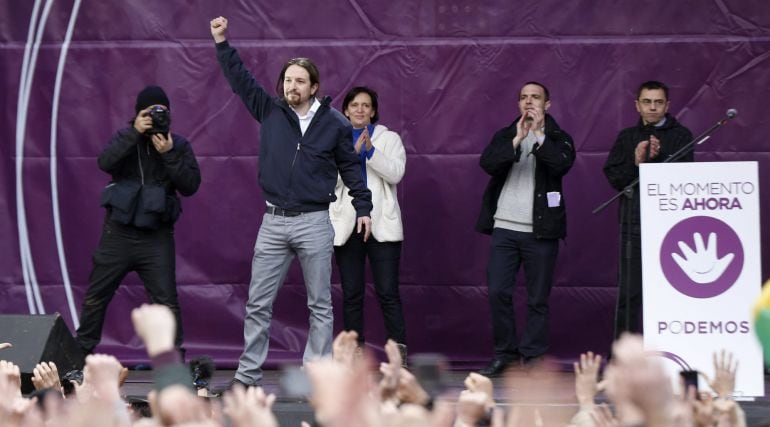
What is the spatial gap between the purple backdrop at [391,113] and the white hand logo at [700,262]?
5.63ft

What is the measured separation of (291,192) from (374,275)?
1282 millimetres

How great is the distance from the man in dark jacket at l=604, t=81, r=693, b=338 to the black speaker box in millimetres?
2881

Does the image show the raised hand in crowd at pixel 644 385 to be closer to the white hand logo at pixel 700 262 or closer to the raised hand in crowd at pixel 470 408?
the raised hand in crowd at pixel 470 408

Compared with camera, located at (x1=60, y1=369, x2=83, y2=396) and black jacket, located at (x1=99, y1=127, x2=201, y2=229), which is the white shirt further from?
camera, located at (x1=60, y1=369, x2=83, y2=396)

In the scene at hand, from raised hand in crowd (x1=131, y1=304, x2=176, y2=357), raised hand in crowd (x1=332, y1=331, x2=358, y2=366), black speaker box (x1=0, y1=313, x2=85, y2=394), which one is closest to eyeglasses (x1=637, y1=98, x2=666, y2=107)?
black speaker box (x1=0, y1=313, x2=85, y2=394)

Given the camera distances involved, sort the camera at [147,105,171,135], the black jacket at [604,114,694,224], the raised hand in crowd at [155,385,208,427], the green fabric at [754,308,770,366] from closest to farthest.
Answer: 1. the raised hand in crowd at [155,385,208,427]
2. the green fabric at [754,308,770,366]
3. the camera at [147,105,171,135]
4. the black jacket at [604,114,694,224]

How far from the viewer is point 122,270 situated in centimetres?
754

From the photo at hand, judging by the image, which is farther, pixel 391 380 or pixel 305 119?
pixel 305 119

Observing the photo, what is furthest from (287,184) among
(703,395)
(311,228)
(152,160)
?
(703,395)

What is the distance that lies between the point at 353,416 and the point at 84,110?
22.2 ft

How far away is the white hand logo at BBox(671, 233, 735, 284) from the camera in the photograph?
6816 millimetres

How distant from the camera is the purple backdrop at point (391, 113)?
8414 millimetres

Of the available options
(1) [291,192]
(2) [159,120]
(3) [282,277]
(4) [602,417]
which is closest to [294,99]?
(1) [291,192]

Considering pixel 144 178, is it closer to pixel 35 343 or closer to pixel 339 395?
pixel 35 343
